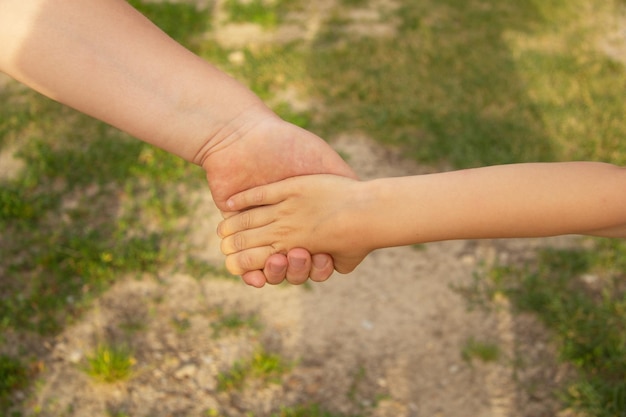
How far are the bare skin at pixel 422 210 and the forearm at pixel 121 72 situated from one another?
29cm

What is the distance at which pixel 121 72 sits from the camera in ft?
7.00

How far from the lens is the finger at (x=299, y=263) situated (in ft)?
7.38

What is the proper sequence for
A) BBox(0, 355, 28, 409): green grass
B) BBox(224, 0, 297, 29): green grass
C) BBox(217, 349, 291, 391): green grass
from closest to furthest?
BBox(0, 355, 28, 409): green grass
BBox(217, 349, 291, 391): green grass
BBox(224, 0, 297, 29): green grass

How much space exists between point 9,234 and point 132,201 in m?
0.59

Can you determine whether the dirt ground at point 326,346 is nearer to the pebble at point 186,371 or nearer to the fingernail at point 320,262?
the pebble at point 186,371

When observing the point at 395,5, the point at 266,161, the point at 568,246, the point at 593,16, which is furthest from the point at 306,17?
the point at 266,161

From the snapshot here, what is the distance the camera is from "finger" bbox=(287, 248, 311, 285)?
7.38ft

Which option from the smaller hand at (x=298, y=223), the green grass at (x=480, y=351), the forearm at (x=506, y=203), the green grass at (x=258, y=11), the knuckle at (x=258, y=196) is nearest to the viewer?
the forearm at (x=506, y=203)

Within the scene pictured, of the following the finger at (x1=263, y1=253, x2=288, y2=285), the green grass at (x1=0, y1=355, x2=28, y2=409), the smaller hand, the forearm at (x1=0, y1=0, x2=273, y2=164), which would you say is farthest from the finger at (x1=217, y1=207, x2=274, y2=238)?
the green grass at (x1=0, y1=355, x2=28, y2=409)

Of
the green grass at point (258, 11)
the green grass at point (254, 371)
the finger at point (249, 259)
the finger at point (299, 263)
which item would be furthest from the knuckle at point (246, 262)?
the green grass at point (258, 11)

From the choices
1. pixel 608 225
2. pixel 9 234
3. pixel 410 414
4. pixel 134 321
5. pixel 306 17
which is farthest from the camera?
pixel 306 17

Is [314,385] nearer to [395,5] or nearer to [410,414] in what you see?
[410,414]

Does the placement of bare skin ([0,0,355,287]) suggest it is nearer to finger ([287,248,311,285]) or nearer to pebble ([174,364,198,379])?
finger ([287,248,311,285])

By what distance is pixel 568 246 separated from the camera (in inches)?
127
